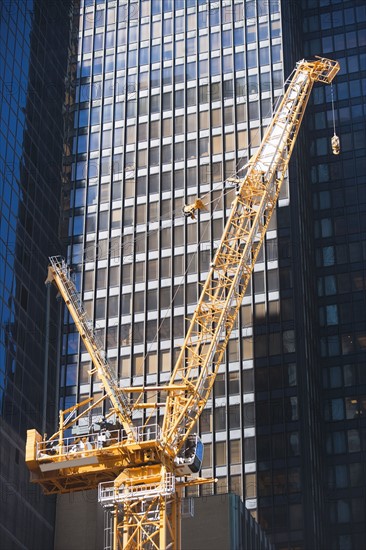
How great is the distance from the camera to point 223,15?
14475 centimetres

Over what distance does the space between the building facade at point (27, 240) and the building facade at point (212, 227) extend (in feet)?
18.1

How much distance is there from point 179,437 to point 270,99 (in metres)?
56.2

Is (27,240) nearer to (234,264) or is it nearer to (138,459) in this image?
(234,264)

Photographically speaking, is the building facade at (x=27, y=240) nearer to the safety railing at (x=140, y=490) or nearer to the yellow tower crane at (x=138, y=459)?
the yellow tower crane at (x=138, y=459)

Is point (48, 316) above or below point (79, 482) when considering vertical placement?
above

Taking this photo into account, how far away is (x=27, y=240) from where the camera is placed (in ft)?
403

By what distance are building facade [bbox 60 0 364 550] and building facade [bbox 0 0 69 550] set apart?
5.53 metres

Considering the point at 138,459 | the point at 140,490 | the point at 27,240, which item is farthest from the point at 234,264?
the point at 27,240

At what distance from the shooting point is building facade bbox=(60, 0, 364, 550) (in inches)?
4781

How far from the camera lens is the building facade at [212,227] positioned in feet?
398

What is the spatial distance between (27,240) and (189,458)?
133 feet

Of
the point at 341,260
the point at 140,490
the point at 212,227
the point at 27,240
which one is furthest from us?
the point at 341,260

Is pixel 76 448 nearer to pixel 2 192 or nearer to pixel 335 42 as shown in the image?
pixel 2 192

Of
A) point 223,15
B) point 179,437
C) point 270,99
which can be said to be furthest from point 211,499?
point 223,15
